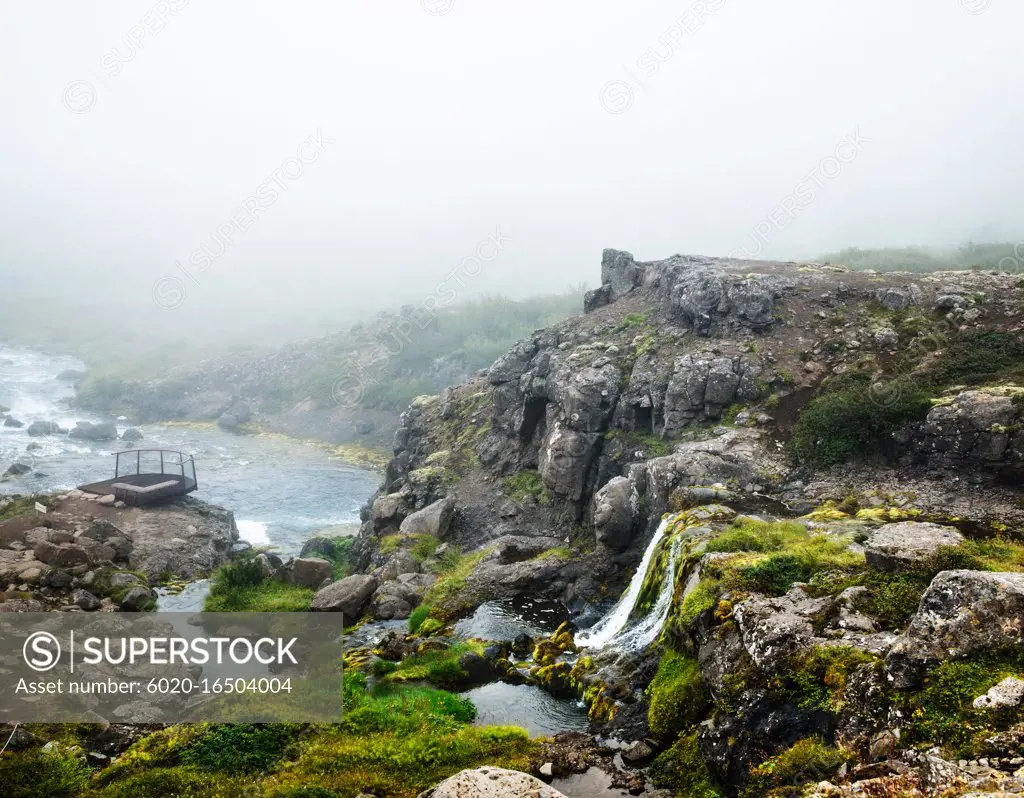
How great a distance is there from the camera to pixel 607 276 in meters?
48.8

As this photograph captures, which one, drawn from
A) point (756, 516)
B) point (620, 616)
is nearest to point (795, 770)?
Answer: point (620, 616)

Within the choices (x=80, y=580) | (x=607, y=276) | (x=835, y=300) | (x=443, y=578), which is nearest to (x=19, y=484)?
(x=80, y=580)

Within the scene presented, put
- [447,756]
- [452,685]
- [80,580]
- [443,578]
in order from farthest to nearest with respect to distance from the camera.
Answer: [443,578] < [80,580] < [452,685] < [447,756]

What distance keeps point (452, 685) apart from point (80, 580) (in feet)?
68.1

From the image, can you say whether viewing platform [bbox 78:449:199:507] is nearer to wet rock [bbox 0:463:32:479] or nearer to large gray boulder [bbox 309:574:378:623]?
wet rock [bbox 0:463:32:479]

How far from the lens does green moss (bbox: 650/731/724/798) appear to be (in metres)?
10.5

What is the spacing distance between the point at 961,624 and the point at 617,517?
18180 millimetres

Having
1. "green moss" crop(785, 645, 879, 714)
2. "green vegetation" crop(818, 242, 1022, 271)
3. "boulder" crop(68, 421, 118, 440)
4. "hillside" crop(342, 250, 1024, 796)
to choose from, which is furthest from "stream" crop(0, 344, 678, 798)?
"green vegetation" crop(818, 242, 1022, 271)

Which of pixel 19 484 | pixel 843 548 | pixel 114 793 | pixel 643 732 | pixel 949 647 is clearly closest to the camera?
pixel 949 647

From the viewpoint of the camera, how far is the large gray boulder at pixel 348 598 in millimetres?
25000

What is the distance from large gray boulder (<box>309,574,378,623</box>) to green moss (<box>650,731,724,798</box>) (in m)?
16.3

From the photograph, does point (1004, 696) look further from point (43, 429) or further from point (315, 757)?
point (43, 429)

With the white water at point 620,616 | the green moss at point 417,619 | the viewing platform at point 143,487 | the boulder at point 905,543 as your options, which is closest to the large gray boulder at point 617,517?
the white water at point 620,616

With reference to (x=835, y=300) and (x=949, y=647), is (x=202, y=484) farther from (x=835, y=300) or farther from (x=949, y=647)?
(x=949, y=647)
